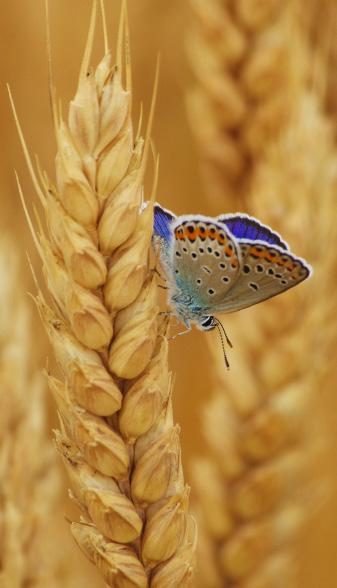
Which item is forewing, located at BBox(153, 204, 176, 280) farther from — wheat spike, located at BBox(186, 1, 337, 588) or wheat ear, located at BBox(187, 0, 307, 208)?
wheat ear, located at BBox(187, 0, 307, 208)

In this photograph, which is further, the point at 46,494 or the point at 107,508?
the point at 46,494

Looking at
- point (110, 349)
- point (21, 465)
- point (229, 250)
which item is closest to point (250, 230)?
point (229, 250)

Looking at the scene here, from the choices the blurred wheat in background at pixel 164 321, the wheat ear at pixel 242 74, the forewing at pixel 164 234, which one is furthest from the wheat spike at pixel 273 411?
the forewing at pixel 164 234

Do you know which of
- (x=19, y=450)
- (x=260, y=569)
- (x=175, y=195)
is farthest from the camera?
(x=175, y=195)

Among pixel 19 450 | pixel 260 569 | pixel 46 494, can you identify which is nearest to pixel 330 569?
pixel 260 569

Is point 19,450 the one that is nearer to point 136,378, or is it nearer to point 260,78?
point 136,378

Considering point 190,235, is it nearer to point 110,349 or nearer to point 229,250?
point 229,250

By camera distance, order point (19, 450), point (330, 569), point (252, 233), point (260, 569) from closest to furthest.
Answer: point (252, 233) → point (19, 450) → point (260, 569) → point (330, 569)
